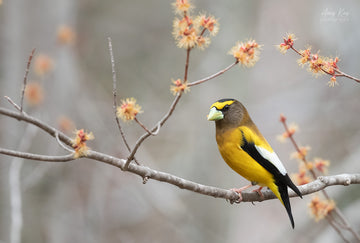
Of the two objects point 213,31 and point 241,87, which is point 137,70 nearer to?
point 241,87

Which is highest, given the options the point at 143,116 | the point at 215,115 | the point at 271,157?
the point at 143,116

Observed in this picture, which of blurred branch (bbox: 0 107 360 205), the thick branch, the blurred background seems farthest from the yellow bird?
the blurred background

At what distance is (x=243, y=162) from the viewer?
11.3 feet

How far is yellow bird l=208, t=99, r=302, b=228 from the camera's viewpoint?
134 inches

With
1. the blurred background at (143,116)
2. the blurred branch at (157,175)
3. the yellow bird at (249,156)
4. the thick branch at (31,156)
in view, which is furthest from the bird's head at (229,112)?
the blurred background at (143,116)

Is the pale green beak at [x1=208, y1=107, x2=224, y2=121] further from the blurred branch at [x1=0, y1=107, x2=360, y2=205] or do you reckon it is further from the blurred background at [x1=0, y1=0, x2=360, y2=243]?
the blurred background at [x1=0, y1=0, x2=360, y2=243]

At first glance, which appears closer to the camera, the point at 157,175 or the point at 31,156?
the point at 31,156

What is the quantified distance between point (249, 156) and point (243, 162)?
7 centimetres

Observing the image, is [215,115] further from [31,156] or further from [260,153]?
[31,156]

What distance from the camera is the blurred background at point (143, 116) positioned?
5223 millimetres

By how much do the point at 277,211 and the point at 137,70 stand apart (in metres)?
5.07

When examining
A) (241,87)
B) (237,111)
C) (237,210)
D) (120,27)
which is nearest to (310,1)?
(120,27)

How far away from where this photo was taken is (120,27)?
9562mm

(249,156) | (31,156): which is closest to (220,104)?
(249,156)
